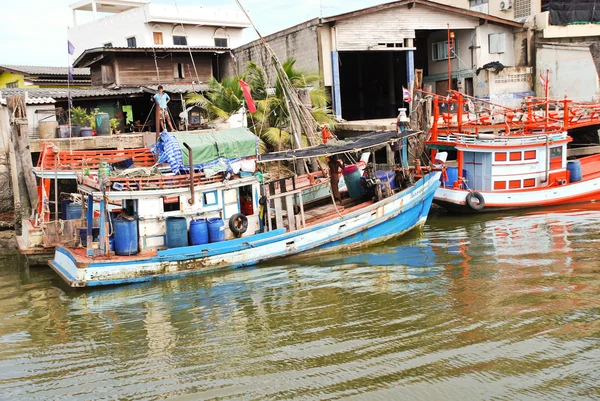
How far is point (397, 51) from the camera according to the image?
1246 inches

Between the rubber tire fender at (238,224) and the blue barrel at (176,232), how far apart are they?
1170mm

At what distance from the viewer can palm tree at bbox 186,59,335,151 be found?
20516 millimetres

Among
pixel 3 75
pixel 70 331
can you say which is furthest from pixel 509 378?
pixel 3 75

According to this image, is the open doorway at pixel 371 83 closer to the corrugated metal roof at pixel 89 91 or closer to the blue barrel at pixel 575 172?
the corrugated metal roof at pixel 89 91

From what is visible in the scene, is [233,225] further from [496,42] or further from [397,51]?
[496,42]

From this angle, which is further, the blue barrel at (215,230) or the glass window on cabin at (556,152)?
the glass window on cabin at (556,152)

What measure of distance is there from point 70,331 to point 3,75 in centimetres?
2612

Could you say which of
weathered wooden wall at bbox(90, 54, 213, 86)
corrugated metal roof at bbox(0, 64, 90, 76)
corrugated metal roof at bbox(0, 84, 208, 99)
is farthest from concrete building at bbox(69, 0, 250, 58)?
corrugated metal roof at bbox(0, 84, 208, 99)

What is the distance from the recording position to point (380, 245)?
16594 mm

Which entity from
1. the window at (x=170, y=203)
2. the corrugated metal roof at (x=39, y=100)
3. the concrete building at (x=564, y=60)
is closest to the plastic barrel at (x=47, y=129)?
the corrugated metal roof at (x=39, y=100)

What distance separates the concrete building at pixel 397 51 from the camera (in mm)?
26078

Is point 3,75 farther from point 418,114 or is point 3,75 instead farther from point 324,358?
point 324,358

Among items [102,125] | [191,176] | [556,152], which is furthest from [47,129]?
[556,152]

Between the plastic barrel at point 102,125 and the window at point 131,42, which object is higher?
the window at point 131,42
